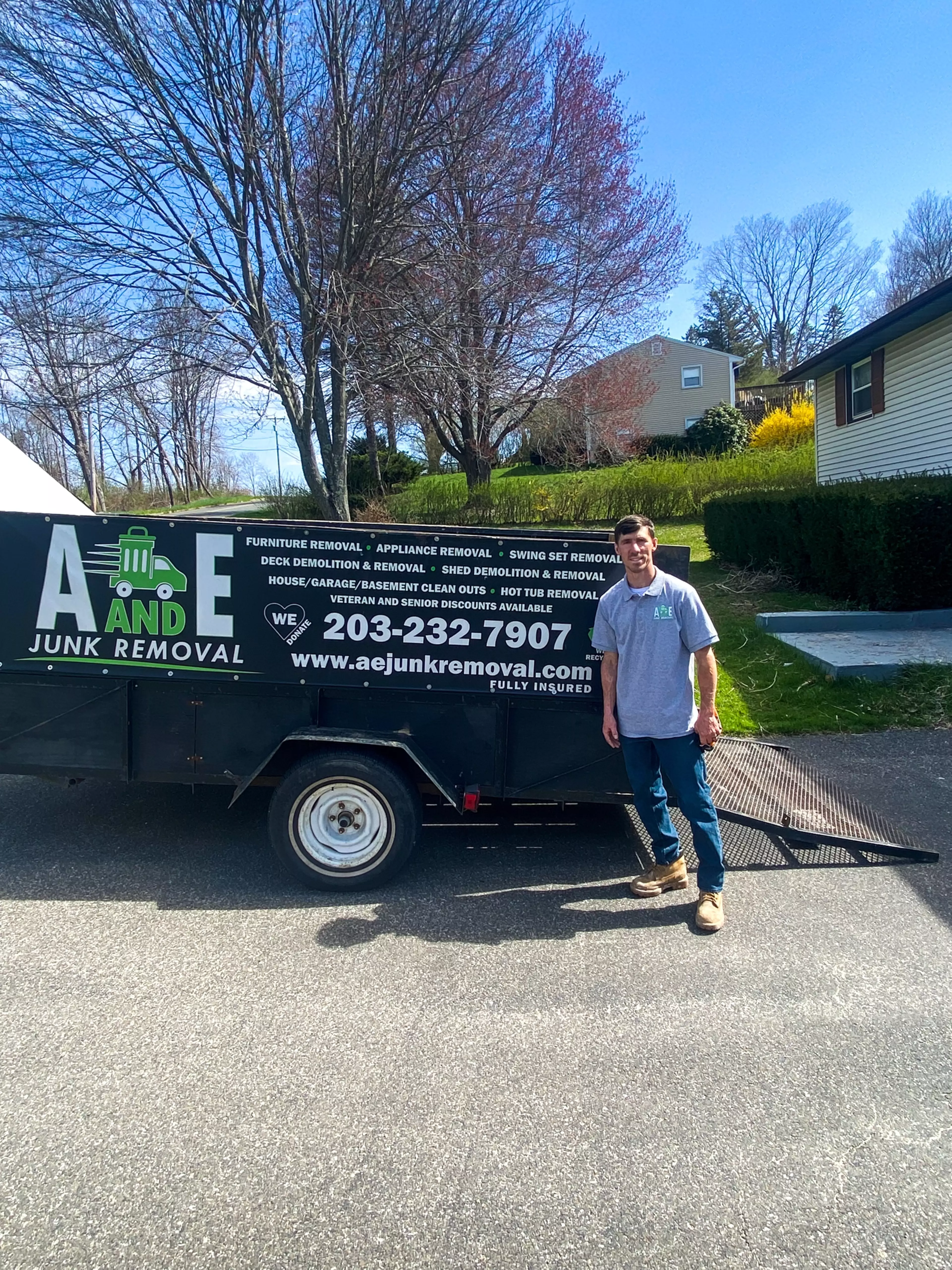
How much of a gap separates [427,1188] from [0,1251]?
1.12 metres

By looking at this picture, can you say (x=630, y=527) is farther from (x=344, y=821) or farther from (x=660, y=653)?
(x=344, y=821)

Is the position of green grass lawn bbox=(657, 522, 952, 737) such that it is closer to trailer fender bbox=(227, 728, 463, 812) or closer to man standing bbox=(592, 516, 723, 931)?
man standing bbox=(592, 516, 723, 931)

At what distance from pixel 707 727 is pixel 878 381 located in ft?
48.9

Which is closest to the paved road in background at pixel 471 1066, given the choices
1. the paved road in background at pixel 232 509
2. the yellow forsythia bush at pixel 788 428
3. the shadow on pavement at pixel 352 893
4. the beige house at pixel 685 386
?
the shadow on pavement at pixel 352 893

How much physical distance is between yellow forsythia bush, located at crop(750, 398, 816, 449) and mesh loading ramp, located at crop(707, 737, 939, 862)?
27516 millimetres

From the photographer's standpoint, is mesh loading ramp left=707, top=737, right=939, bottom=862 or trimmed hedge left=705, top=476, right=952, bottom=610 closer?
mesh loading ramp left=707, top=737, right=939, bottom=862

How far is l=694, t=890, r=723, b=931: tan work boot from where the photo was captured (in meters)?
3.75

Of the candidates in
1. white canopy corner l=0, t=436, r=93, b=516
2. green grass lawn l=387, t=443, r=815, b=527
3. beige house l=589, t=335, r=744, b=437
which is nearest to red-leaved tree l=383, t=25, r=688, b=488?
green grass lawn l=387, t=443, r=815, b=527

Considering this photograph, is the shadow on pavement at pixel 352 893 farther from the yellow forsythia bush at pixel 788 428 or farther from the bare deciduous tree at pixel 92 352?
the yellow forsythia bush at pixel 788 428

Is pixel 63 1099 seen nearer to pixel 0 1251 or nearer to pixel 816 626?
pixel 0 1251

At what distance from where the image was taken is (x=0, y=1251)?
213 cm

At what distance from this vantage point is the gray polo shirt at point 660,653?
151 inches

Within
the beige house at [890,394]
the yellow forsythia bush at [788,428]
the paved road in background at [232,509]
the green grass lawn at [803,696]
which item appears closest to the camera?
the green grass lawn at [803,696]

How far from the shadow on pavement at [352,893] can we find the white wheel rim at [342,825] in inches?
7.4
